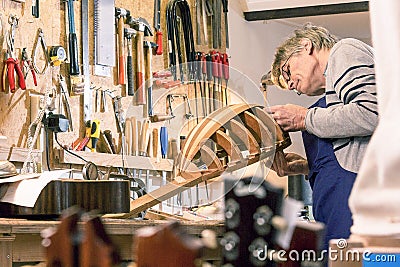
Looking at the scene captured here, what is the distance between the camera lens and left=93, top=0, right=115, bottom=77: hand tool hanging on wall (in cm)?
398

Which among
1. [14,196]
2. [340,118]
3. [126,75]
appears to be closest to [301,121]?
[340,118]

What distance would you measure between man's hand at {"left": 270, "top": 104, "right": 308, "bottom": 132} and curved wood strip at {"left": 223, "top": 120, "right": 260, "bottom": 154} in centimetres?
12

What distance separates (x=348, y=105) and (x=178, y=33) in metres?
2.46

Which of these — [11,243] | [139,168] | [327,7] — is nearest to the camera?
[11,243]

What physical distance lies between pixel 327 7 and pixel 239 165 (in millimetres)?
3395

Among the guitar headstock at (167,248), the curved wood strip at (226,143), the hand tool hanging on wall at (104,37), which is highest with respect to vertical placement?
the hand tool hanging on wall at (104,37)

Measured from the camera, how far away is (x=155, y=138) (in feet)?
14.1

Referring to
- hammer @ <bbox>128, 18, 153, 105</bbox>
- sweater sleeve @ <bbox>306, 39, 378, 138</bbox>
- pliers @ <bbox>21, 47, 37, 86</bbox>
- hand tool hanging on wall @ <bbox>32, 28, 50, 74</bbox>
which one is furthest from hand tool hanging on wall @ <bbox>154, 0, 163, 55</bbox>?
sweater sleeve @ <bbox>306, 39, 378, 138</bbox>

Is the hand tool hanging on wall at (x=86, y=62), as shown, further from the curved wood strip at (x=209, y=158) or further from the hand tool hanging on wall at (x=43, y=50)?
the curved wood strip at (x=209, y=158)

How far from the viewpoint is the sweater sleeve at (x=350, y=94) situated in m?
2.38

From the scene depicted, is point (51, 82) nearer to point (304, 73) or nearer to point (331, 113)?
point (304, 73)

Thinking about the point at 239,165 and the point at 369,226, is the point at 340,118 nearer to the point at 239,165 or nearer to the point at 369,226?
the point at 239,165

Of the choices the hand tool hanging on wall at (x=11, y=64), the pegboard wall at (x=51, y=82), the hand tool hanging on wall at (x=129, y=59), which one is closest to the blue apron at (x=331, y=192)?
the pegboard wall at (x=51, y=82)

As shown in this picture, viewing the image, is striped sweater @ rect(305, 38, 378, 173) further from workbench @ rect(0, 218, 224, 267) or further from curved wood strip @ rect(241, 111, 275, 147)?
workbench @ rect(0, 218, 224, 267)
